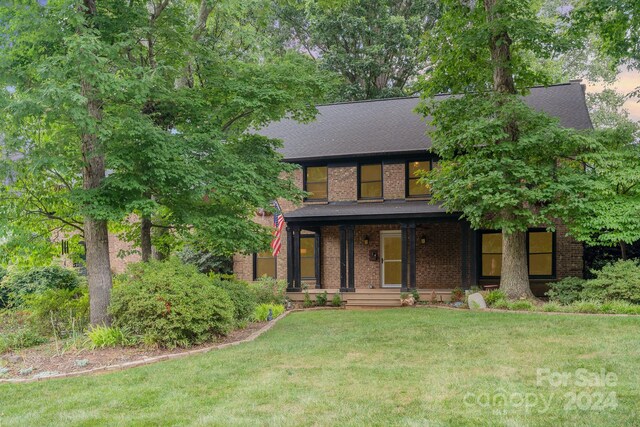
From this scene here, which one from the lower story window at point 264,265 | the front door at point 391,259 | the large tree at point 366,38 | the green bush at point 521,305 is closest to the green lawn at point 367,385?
the green bush at point 521,305

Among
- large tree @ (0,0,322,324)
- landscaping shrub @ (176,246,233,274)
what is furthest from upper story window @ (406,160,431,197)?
large tree @ (0,0,322,324)

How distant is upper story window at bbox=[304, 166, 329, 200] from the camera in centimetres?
2130

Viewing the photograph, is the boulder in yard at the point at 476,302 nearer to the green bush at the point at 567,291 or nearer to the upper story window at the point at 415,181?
the green bush at the point at 567,291

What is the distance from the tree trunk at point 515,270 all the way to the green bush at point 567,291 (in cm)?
65

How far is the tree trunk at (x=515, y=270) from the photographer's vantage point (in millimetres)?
15133

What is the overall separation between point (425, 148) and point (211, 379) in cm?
1390

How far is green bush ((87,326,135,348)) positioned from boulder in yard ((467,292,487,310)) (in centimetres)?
898

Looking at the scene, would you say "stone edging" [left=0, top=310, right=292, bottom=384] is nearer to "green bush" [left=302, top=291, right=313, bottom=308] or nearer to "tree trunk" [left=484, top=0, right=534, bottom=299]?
"green bush" [left=302, top=291, right=313, bottom=308]

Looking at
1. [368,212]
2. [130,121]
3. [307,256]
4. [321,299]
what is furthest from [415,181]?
[130,121]

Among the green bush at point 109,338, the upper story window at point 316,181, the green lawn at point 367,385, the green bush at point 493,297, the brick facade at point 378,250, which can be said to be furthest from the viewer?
the upper story window at point 316,181

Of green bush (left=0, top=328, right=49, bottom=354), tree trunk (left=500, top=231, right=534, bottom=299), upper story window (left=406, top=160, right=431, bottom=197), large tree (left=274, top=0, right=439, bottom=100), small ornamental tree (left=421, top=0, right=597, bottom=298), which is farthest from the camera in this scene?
large tree (left=274, top=0, right=439, bottom=100)

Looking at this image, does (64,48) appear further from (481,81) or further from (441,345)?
(481,81)

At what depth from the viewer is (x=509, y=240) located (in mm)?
→ 15461

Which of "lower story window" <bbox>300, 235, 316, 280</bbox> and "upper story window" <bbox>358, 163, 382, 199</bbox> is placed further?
"lower story window" <bbox>300, 235, 316, 280</bbox>
